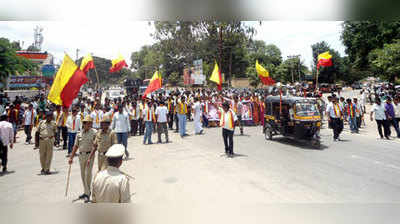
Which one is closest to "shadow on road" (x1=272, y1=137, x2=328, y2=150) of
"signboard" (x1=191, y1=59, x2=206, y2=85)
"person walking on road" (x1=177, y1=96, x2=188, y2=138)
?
"person walking on road" (x1=177, y1=96, x2=188, y2=138)

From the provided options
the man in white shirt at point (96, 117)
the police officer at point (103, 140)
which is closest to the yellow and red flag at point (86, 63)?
the man in white shirt at point (96, 117)

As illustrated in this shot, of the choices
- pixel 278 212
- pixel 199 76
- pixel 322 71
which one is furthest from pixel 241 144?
pixel 322 71

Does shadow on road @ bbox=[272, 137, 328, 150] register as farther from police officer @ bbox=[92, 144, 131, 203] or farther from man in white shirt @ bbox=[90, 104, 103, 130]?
police officer @ bbox=[92, 144, 131, 203]

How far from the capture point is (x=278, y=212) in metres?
2.49

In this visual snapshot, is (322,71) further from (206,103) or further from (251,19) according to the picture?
(251,19)

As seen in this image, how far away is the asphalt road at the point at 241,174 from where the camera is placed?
4703mm

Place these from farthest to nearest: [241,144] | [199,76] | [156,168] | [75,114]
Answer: [199,76], [241,144], [75,114], [156,168]

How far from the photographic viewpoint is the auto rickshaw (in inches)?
332

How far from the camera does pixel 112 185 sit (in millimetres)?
2611

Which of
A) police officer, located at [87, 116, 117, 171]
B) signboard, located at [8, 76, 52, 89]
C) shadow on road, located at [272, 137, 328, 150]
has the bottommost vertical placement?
shadow on road, located at [272, 137, 328, 150]

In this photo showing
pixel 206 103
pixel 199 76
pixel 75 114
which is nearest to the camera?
pixel 75 114

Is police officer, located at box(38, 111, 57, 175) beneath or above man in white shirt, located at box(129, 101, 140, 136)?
beneath

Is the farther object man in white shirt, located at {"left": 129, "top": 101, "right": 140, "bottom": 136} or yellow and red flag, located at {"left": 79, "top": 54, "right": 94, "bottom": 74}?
man in white shirt, located at {"left": 129, "top": 101, "right": 140, "bottom": 136}

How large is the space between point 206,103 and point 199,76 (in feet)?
51.5
